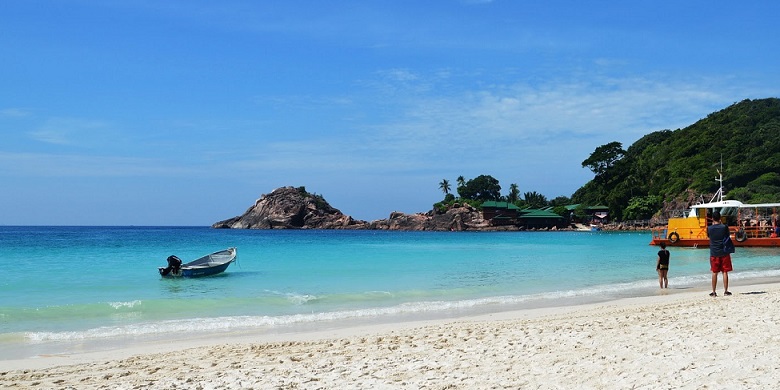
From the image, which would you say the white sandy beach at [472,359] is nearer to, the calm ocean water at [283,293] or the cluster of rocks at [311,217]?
the calm ocean water at [283,293]

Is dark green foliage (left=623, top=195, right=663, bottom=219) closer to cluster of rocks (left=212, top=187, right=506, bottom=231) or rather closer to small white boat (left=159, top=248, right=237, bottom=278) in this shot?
cluster of rocks (left=212, top=187, right=506, bottom=231)

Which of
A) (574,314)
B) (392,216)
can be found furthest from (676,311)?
(392,216)

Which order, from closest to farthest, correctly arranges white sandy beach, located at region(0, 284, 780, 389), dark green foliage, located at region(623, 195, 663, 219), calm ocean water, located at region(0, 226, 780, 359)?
1. white sandy beach, located at region(0, 284, 780, 389)
2. calm ocean water, located at region(0, 226, 780, 359)
3. dark green foliage, located at region(623, 195, 663, 219)

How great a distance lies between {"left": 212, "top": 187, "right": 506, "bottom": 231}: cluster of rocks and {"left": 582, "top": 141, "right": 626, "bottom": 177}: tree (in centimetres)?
2706

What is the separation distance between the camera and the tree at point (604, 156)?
116438 mm

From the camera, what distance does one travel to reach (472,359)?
7.68m

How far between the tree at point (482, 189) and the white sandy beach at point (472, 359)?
14636 cm

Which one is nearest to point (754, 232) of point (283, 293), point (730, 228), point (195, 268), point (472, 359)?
point (730, 228)

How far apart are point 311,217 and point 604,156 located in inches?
2883

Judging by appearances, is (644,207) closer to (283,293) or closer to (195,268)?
(195,268)

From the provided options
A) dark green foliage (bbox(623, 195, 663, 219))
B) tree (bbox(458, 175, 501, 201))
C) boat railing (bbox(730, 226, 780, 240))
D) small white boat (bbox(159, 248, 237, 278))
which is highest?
tree (bbox(458, 175, 501, 201))

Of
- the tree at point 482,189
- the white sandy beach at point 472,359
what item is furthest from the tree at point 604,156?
the white sandy beach at point 472,359

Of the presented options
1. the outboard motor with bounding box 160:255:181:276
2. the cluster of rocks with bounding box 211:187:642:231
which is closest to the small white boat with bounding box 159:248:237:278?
the outboard motor with bounding box 160:255:181:276

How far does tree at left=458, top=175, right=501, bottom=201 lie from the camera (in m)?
156
